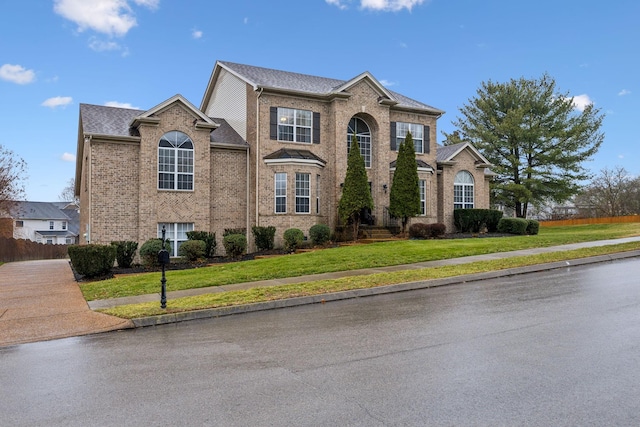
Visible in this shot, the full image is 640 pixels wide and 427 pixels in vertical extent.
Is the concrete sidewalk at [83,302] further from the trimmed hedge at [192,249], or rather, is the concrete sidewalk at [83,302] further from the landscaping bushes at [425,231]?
the landscaping bushes at [425,231]

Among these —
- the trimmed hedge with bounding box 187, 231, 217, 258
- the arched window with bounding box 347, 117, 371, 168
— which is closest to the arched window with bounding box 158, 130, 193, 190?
the trimmed hedge with bounding box 187, 231, 217, 258

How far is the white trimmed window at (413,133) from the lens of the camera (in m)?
27.2

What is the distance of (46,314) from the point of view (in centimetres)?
1041

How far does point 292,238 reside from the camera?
2228 cm

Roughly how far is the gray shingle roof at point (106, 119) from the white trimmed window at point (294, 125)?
23.4 feet

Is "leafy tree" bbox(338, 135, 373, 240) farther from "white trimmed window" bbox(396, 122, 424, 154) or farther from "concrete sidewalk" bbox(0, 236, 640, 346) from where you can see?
"concrete sidewalk" bbox(0, 236, 640, 346)

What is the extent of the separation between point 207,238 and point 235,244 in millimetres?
1382

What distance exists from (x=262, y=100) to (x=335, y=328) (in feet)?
57.6

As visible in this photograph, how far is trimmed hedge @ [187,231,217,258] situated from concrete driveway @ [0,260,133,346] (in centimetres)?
662

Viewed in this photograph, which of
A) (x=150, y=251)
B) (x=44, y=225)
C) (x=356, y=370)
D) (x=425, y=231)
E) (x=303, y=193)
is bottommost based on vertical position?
(x=356, y=370)

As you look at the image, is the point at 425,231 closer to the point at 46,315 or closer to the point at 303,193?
the point at 303,193

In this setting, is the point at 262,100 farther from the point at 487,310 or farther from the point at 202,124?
the point at 487,310

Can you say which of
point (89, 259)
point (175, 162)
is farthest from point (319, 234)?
point (89, 259)

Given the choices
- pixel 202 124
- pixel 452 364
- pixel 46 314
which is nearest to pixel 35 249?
pixel 202 124
